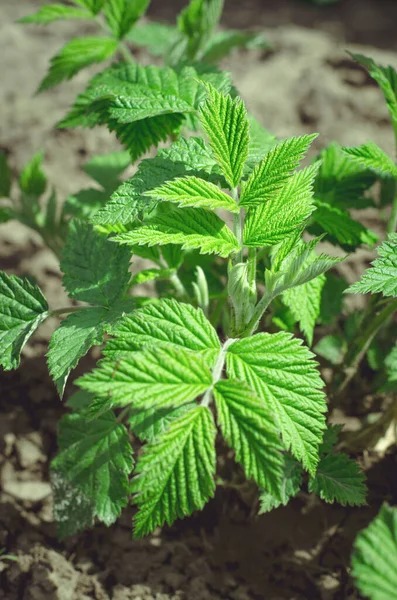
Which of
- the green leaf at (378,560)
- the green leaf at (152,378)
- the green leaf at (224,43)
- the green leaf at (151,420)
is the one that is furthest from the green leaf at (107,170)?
the green leaf at (378,560)

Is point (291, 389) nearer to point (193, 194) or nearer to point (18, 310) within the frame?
point (193, 194)

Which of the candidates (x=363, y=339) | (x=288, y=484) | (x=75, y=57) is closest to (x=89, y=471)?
(x=288, y=484)

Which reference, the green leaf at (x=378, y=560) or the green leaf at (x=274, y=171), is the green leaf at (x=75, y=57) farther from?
the green leaf at (x=378, y=560)

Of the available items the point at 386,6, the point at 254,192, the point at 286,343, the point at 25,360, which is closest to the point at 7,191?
the point at 25,360

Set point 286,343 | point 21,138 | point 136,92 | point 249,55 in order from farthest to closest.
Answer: point 249,55 → point 21,138 → point 136,92 → point 286,343

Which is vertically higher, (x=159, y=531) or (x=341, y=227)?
(x=341, y=227)

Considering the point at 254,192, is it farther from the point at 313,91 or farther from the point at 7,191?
the point at 313,91

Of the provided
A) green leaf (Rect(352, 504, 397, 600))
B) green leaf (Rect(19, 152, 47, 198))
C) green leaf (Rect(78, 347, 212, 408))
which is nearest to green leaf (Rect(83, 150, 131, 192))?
green leaf (Rect(19, 152, 47, 198))
